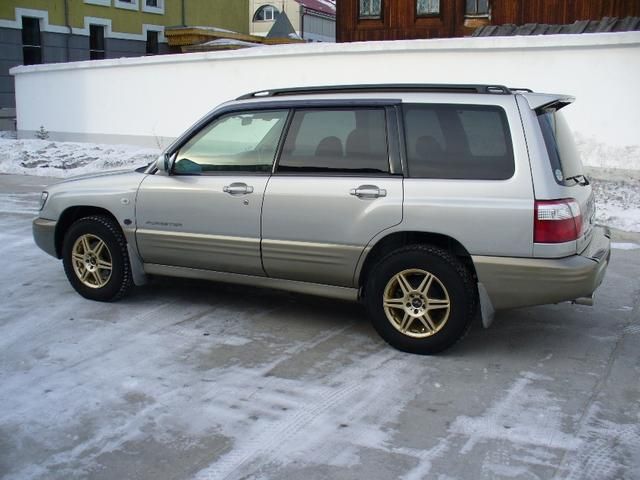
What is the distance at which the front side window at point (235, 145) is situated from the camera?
5.77 metres

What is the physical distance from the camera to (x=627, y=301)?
6.67 meters

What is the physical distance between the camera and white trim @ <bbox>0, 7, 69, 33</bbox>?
1013 inches

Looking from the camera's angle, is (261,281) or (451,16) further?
(451,16)

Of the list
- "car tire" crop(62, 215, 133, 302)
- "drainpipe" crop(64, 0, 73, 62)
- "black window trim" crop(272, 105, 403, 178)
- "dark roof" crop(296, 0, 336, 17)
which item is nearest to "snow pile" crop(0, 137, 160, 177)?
"car tire" crop(62, 215, 133, 302)

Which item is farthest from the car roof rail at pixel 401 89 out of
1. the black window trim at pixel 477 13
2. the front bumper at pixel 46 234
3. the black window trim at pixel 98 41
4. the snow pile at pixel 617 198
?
the black window trim at pixel 98 41

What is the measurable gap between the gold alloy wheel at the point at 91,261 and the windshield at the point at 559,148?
3.46 m

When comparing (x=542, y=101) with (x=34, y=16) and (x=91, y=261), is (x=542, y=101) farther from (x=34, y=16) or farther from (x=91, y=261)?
(x=34, y=16)

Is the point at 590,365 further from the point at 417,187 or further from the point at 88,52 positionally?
the point at 88,52

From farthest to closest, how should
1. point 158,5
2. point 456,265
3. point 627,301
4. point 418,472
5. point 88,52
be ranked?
1. point 158,5
2. point 88,52
3. point 627,301
4. point 456,265
5. point 418,472

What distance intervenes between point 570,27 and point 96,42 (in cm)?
1961

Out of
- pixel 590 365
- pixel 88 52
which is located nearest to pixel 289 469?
pixel 590 365

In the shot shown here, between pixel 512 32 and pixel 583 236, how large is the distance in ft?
38.2

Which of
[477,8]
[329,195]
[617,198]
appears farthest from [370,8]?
[329,195]

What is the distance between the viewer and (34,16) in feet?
86.6
